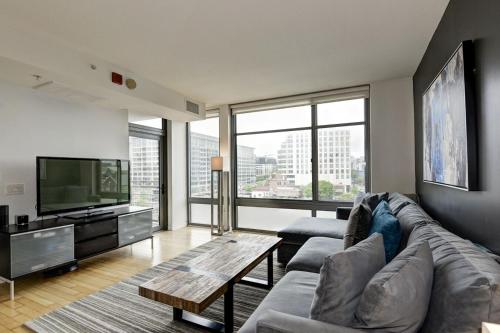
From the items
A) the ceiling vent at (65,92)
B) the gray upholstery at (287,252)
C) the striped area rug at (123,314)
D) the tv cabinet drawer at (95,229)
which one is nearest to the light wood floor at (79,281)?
the striped area rug at (123,314)

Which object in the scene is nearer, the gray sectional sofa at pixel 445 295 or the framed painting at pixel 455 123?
the gray sectional sofa at pixel 445 295

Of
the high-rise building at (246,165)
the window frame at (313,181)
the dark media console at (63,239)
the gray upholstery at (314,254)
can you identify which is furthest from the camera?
the high-rise building at (246,165)

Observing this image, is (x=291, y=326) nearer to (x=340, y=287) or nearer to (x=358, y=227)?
(x=340, y=287)

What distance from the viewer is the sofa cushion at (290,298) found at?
137 cm

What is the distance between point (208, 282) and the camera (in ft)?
6.00

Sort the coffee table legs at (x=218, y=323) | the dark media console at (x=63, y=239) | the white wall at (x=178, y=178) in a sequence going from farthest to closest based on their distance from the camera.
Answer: the white wall at (x=178, y=178), the dark media console at (x=63, y=239), the coffee table legs at (x=218, y=323)

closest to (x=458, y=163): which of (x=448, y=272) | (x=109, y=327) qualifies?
(x=448, y=272)

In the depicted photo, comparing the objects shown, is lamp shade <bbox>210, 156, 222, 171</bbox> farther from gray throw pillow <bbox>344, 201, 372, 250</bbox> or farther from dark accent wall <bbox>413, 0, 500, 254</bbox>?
dark accent wall <bbox>413, 0, 500, 254</bbox>

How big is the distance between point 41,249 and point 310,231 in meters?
2.90

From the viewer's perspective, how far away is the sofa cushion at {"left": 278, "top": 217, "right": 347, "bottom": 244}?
2.99 m

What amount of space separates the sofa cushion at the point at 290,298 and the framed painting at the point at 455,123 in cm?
118

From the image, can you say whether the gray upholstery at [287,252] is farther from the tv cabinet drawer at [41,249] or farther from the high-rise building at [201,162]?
the high-rise building at [201,162]

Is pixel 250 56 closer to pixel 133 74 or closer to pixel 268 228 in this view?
pixel 133 74

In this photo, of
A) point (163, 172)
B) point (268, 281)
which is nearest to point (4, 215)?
point (163, 172)
